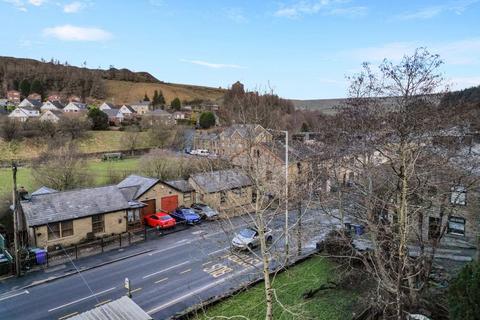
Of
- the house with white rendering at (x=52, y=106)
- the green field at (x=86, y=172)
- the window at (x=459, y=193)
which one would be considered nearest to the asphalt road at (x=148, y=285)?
the window at (x=459, y=193)

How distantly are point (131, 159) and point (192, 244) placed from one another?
38051 millimetres

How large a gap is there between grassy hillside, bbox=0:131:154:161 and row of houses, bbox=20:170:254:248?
28.1 meters

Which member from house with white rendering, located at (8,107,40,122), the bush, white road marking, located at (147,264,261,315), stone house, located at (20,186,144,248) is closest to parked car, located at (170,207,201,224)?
stone house, located at (20,186,144,248)

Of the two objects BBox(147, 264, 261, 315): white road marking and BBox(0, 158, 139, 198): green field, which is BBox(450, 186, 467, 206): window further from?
BBox(0, 158, 139, 198): green field

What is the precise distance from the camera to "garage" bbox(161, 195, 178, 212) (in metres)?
33.1

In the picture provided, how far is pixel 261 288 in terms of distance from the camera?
684 inches

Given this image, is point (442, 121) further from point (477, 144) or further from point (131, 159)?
point (131, 159)

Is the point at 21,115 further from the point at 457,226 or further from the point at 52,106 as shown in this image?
the point at 457,226

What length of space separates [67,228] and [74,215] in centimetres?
103

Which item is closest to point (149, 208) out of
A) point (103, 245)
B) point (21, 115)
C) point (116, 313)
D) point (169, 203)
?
point (169, 203)

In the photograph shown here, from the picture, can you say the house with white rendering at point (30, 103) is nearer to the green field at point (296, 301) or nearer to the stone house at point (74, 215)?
the stone house at point (74, 215)

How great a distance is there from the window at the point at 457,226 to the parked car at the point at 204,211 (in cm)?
1858

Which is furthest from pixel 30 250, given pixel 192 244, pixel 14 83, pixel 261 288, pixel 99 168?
pixel 14 83

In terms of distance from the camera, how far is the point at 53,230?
80.4 feet
